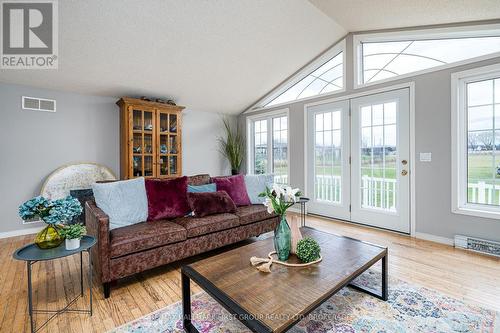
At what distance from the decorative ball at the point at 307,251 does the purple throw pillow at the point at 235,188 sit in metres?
1.65

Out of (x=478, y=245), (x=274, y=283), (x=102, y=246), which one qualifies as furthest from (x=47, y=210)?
(x=478, y=245)

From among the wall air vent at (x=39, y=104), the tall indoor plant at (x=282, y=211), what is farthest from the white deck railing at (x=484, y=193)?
the wall air vent at (x=39, y=104)

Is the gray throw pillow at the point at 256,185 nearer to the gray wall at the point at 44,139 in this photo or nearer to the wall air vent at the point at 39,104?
the gray wall at the point at 44,139

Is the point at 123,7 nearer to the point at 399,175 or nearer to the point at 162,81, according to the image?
the point at 162,81

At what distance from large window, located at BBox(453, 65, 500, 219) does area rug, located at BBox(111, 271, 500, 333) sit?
158 centimetres

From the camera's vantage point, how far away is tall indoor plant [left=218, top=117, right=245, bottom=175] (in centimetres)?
540

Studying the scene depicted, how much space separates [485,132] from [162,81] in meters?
4.33

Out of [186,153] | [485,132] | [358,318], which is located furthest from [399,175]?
[186,153]

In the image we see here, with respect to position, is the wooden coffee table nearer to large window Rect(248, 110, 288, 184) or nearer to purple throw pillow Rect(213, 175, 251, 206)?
purple throw pillow Rect(213, 175, 251, 206)

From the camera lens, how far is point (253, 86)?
458 centimetres

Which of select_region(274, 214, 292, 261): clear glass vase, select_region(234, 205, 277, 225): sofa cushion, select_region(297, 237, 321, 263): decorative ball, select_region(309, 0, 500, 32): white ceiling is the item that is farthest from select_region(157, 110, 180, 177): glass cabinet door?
select_region(297, 237, 321, 263): decorative ball

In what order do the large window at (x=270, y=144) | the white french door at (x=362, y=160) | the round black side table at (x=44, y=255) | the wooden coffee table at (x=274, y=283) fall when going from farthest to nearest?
1. the large window at (x=270, y=144)
2. the white french door at (x=362, y=160)
3. the round black side table at (x=44, y=255)
4. the wooden coffee table at (x=274, y=283)

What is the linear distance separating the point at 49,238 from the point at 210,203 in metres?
1.42

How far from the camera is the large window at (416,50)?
2701 millimetres
